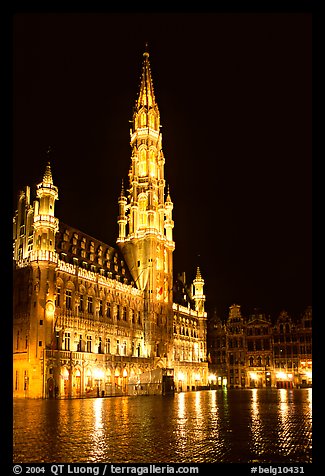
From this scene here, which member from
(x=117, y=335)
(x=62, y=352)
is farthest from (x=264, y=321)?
(x=62, y=352)

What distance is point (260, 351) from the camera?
115 metres

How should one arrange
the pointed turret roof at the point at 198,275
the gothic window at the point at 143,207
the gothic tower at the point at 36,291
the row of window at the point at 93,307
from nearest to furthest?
the gothic tower at the point at 36,291
the row of window at the point at 93,307
the gothic window at the point at 143,207
the pointed turret roof at the point at 198,275

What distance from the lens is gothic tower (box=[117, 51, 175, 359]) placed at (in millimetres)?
89500

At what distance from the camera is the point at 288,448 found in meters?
16.5

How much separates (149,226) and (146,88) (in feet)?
100

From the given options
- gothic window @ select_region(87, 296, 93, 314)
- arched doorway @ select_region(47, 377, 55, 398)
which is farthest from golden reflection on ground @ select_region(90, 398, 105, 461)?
gothic window @ select_region(87, 296, 93, 314)

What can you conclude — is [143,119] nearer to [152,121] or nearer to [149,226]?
[152,121]

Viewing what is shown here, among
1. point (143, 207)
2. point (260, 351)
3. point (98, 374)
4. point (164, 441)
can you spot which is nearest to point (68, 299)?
point (98, 374)

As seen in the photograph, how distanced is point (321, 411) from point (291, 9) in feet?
39.1

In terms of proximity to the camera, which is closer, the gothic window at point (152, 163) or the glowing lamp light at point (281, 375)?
the gothic window at point (152, 163)

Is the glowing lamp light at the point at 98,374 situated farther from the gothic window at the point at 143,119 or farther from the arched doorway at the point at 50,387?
Answer: the gothic window at the point at 143,119

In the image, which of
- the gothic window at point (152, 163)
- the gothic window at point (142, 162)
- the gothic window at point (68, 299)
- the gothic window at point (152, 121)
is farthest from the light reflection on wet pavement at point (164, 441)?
the gothic window at point (152, 121)

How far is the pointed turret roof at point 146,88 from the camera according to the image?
103125 millimetres

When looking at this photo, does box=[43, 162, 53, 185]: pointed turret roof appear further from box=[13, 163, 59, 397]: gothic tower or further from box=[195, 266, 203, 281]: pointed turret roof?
box=[195, 266, 203, 281]: pointed turret roof
